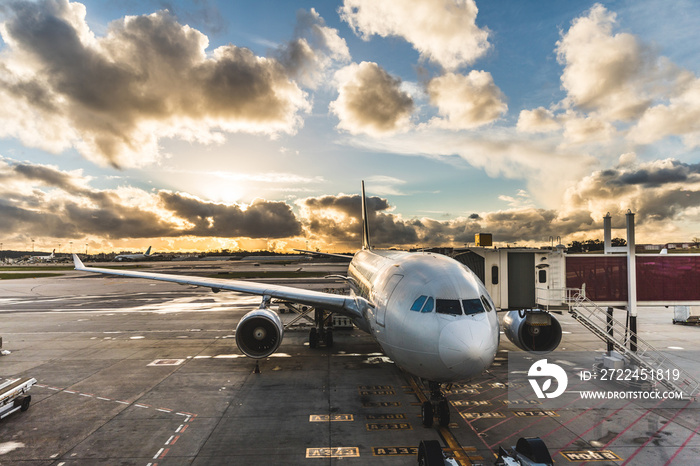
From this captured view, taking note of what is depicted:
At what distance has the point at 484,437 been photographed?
421 inches

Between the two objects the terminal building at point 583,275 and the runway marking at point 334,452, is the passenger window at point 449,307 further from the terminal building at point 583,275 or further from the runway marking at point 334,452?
the terminal building at point 583,275

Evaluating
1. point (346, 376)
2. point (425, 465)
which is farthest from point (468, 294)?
point (346, 376)

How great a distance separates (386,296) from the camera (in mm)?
11836

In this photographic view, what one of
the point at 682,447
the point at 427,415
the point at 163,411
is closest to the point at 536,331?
the point at 682,447

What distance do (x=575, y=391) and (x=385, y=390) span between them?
7881mm

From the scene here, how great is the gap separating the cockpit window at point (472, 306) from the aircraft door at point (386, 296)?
2491 mm

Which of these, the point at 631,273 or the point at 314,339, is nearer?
the point at 631,273

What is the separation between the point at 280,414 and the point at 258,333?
453cm

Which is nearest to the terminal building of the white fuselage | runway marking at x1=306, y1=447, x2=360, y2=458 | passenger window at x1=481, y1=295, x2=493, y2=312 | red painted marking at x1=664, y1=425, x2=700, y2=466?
the white fuselage

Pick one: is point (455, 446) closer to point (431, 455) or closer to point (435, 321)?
point (431, 455)

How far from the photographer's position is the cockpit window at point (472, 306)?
384 inches

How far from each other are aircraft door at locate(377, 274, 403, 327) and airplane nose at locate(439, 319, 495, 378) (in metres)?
2.63

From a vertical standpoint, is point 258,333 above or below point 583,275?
below

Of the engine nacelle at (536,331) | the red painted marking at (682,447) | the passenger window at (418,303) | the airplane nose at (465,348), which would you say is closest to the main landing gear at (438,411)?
the airplane nose at (465,348)
